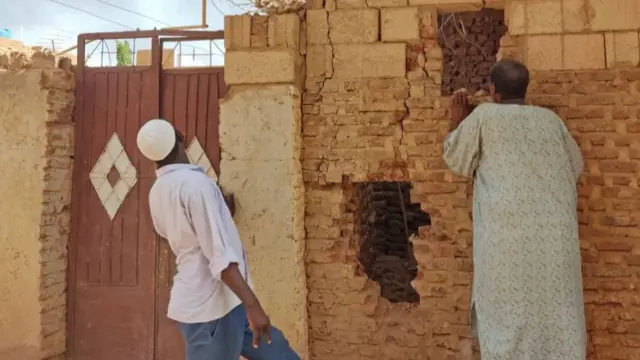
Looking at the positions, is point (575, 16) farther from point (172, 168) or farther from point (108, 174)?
point (108, 174)

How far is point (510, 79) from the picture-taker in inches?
113

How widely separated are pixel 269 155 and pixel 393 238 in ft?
10.9

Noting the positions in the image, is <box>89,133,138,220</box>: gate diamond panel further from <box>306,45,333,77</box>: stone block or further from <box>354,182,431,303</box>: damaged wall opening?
<box>354,182,431,303</box>: damaged wall opening

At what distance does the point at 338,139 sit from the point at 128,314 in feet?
6.79

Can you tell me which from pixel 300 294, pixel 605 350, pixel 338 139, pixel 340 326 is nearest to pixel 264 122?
pixel 338 139

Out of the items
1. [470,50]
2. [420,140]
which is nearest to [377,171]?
[420,140]

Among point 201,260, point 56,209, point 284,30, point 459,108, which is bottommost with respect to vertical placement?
point 201,260

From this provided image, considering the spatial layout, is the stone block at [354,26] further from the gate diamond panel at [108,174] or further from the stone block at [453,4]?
the gate diamond panel at [108,174]

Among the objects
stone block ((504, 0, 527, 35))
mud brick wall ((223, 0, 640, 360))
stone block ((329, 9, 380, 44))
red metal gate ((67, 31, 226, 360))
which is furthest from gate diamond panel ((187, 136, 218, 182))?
stone block ((504, 0, 527, 35))

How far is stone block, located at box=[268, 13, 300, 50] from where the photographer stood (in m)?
3.74

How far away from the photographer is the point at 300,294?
3695 millimetres

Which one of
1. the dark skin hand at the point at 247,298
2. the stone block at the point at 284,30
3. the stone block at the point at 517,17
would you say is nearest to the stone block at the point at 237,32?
the stone block at the point at 284,30

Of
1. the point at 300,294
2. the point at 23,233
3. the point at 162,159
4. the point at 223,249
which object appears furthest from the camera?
the point at 23,233

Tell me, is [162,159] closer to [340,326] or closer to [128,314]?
[340,326]
